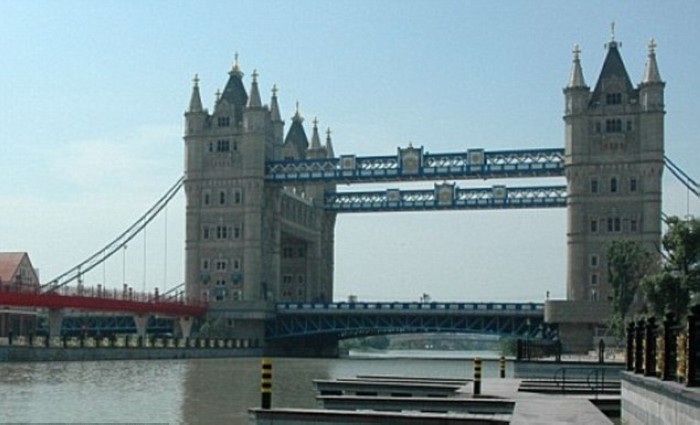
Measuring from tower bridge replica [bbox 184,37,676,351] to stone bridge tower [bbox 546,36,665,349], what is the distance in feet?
0.38

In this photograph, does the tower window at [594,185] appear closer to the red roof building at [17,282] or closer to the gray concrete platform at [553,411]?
the red roof building at [17,282]

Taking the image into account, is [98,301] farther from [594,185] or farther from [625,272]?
[594,185]

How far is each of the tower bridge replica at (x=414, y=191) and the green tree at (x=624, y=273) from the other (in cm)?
2790

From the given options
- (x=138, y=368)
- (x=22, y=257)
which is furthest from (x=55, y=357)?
(x=22, y=257)

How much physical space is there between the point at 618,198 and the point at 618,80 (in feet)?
46.4

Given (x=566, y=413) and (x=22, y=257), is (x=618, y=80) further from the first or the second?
(x=566, y=413)

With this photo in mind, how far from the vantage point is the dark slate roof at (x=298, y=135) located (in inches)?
6993

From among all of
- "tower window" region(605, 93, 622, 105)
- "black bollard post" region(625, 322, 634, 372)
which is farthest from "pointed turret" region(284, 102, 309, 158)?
"black bollard post" region(625, 322, 634, 372)

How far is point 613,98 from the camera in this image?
135 metres

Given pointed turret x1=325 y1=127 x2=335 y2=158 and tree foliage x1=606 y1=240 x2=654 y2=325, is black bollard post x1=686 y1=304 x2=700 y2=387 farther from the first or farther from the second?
pointed turret x1=325 y1=127 x2=335 y2=158

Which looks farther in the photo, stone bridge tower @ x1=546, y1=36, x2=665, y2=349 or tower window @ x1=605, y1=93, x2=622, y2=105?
tower window @ x1=605, y1=93, x2=622, y2=105

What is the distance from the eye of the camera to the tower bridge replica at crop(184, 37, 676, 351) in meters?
132

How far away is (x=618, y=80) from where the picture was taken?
135750mm

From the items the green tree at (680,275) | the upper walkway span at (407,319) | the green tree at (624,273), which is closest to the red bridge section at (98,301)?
the upper walkway span at (407,319)
